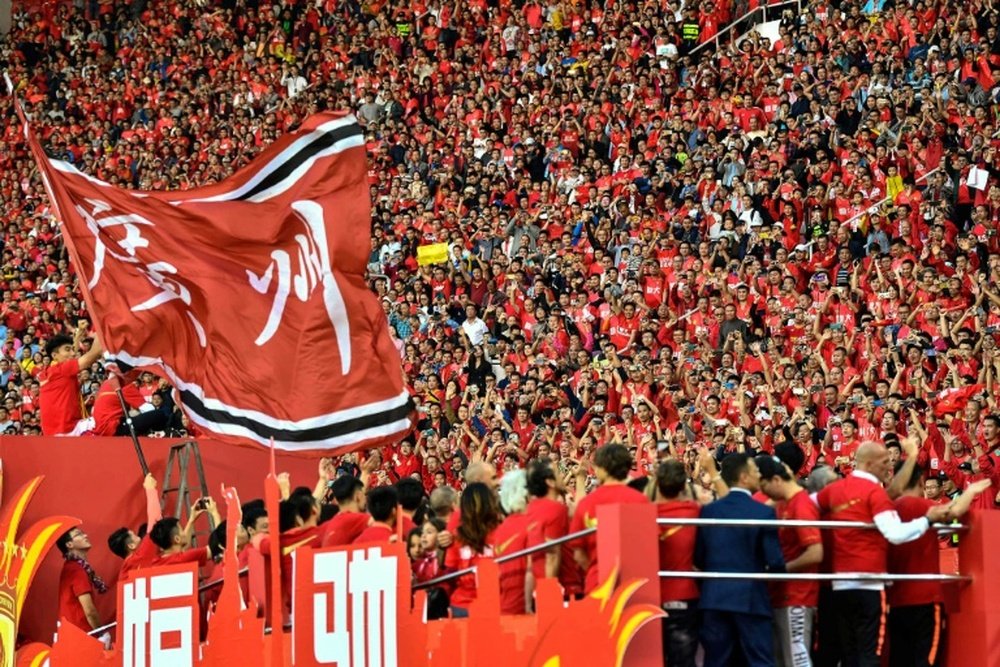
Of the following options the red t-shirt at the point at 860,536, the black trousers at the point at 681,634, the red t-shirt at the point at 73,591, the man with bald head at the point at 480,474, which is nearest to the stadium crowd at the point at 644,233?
the man with bald head at the point at 480,474

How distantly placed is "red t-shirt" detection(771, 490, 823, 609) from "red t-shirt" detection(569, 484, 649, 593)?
951 millimetres

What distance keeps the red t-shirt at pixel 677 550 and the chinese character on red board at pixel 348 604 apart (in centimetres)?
155

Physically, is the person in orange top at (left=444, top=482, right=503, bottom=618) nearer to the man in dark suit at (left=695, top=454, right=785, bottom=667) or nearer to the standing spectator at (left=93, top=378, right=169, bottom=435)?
the man in dark suit at (left=695, top=454, right=785, bottom=667)

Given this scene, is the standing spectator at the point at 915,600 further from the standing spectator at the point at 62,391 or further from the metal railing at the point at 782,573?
the standing spectator at the point at 62,391

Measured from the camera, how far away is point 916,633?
402 inches

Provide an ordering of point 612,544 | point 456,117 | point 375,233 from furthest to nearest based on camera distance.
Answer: point 456,117, point 375,233, point 612,544

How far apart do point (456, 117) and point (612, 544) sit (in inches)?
722

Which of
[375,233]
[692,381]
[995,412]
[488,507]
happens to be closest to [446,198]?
[375,233]

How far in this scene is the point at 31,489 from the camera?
14.0 metres

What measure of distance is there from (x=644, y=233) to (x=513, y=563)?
1159 cm

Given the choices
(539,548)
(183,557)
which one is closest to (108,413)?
(183,557)

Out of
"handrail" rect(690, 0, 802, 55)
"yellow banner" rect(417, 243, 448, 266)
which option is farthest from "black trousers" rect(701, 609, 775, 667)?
"handrail" rect(690, 0, 802, 55)

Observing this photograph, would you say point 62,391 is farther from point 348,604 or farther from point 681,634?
point 681,634

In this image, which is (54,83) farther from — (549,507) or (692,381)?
(549,507)
